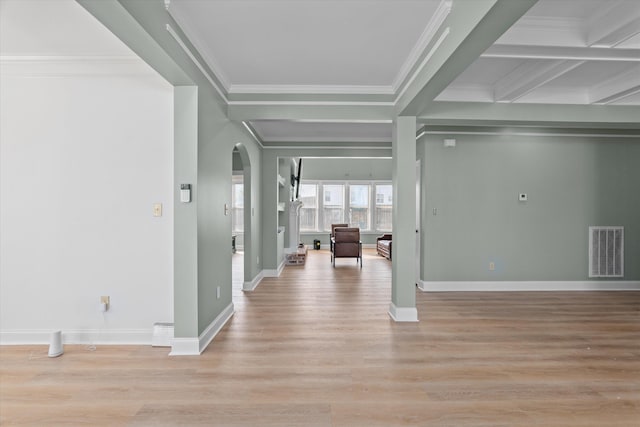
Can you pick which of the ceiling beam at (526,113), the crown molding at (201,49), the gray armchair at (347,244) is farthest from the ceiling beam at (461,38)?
the gray armchair at (347,244)

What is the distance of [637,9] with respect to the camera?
2061 millimetres

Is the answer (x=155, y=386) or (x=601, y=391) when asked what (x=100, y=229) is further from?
(x=601, y=391)

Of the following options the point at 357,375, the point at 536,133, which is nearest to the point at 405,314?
the point at 357,375

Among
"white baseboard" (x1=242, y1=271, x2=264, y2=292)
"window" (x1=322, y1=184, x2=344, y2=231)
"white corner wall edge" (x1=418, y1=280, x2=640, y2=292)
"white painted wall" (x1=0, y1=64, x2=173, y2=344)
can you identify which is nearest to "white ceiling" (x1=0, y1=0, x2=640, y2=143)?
"white painted wall" (x1=0, y1=64, x2=173, y2=344)

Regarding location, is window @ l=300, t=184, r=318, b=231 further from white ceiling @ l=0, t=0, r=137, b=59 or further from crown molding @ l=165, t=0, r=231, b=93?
white ceiling @ l=0, t=0, r=137, b=59

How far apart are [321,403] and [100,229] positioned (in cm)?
249

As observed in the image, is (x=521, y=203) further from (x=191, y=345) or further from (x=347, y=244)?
(x=191, y=345)

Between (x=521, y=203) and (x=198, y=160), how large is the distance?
4686 millimetres

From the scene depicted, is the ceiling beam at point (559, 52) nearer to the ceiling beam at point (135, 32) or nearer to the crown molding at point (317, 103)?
the crown molding at point (317, 103)

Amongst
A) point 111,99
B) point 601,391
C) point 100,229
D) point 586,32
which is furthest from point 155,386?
point 586,32

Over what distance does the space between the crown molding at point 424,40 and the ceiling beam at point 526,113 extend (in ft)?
2.23

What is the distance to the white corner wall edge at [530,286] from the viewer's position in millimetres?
4863

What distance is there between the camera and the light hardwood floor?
1965 mm

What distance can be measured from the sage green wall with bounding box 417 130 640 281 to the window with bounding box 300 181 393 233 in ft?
19.5
